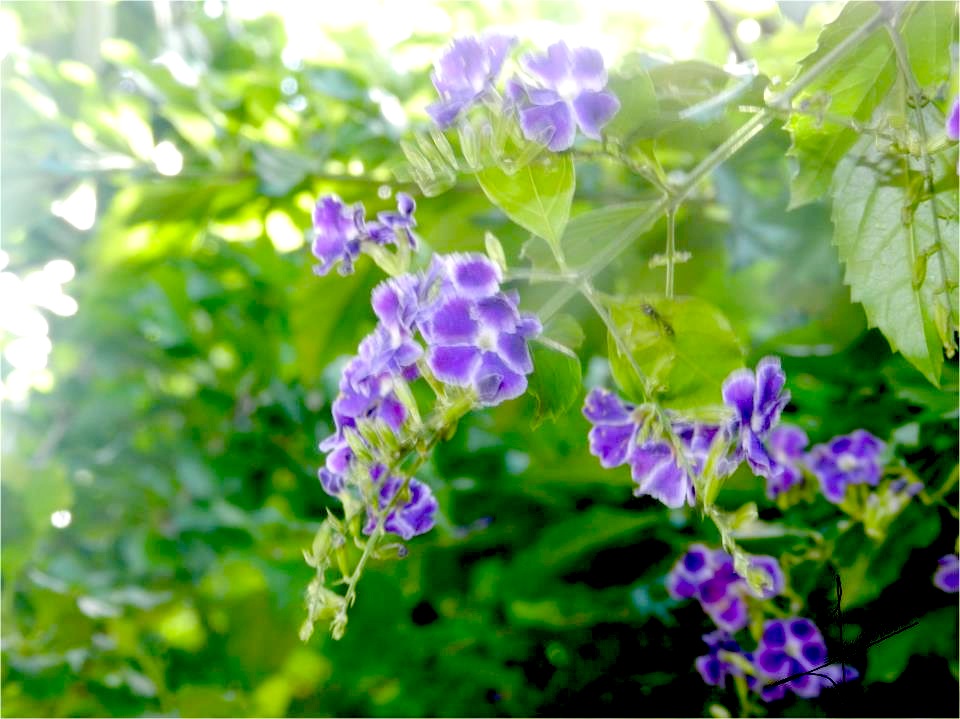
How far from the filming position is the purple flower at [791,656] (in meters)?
0.65

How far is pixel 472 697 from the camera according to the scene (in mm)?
875

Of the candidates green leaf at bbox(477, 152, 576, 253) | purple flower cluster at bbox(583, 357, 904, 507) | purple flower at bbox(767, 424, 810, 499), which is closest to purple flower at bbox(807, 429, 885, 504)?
purple flower at bbox(767, 424, 810, 499)

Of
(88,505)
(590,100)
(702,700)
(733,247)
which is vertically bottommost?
(88,505)

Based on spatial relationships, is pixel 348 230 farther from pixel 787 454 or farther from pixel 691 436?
pixel 787 454

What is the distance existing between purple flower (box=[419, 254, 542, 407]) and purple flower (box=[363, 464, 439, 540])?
65 millimetres

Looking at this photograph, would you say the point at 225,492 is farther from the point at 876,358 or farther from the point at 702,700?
the point at 876,358

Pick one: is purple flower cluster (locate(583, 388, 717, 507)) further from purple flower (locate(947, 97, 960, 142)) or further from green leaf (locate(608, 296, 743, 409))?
purple flower (locate(947, 97, 960, 142))

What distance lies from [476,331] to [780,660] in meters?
0.42

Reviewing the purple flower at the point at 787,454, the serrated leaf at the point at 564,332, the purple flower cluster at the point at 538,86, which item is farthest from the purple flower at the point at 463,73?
the purple flower at the point at 787,454

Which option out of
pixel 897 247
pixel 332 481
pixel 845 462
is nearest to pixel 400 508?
pixel 332 481

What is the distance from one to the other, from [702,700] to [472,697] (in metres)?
0.23

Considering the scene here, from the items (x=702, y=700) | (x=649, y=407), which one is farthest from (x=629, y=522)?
(x=649, y=407)

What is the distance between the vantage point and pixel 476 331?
38cm

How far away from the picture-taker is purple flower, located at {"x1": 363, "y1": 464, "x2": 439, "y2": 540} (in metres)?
0.42
